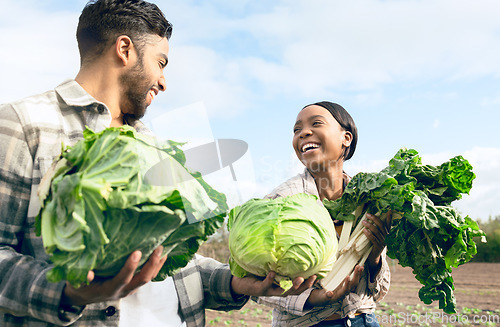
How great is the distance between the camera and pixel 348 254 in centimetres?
346

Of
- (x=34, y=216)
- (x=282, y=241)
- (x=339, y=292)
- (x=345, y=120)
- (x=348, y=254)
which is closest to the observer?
(x=34, y=216)

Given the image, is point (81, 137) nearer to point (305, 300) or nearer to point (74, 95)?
point (74, 95)

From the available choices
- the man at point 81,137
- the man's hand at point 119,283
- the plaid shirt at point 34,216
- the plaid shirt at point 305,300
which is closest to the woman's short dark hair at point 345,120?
the plaid shirt at point 305,300

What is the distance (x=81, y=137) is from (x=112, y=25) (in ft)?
2.93

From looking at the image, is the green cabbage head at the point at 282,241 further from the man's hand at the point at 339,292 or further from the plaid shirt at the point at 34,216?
the man's hand at the point at 339,292

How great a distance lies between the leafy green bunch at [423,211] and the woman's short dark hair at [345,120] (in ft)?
2.43

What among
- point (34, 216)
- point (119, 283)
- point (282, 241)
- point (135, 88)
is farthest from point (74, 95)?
point (282, 241)

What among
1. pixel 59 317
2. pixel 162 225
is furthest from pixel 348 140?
pixel 59 317

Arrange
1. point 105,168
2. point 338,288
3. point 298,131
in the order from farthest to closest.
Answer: point 298,131, point 338,288, point 105,168

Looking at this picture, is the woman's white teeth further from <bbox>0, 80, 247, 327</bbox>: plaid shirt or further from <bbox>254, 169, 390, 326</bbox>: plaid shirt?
<bbox>0, 80, 247, 327</bbox>: plaid shirt

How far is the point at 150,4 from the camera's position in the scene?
3.35m

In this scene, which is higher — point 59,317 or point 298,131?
point 298,131

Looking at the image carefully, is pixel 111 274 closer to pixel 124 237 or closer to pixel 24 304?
pixel 124 237

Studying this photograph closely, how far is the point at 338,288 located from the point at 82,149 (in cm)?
222
